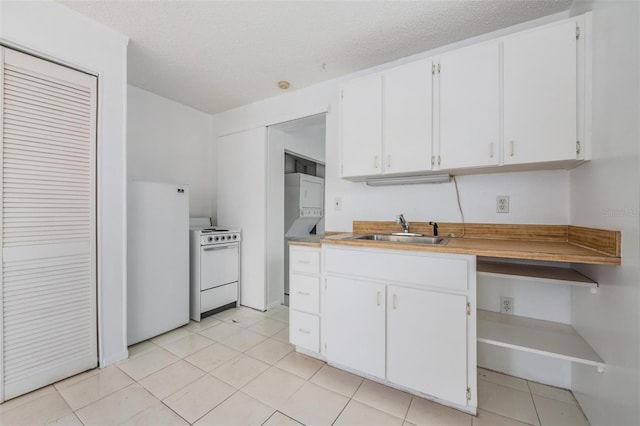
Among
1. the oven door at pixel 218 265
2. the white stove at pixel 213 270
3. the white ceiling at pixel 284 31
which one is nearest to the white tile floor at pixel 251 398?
the white stove at pixel 213 270

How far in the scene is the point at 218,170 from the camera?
3.42 m

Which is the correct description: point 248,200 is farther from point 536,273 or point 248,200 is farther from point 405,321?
point 536,273

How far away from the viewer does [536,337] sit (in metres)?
1.49

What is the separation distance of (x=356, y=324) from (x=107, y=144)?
2.19 metres

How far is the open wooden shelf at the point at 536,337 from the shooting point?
1.31 metres

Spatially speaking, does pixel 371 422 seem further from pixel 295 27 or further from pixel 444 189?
pixel 295 27

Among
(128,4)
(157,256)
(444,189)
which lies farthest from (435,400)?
(128,4)

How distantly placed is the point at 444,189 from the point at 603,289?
1029 millimetres

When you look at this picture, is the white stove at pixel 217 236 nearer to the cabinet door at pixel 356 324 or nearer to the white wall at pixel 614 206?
the cabinet door at pixel 356 324

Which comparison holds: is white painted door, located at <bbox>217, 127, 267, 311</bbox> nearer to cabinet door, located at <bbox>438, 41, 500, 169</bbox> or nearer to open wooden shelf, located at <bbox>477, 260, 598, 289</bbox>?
cabinet door, located at <bbox>438, 41, 500, 169</bbox>

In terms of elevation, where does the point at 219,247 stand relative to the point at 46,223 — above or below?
below

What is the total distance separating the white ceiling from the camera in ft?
5.39

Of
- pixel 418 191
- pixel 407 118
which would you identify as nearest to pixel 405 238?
pixel 418 191

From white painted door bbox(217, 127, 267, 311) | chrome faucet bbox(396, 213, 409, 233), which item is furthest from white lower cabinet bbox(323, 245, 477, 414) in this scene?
white painted door bbox(217, 127, 267, 311)
